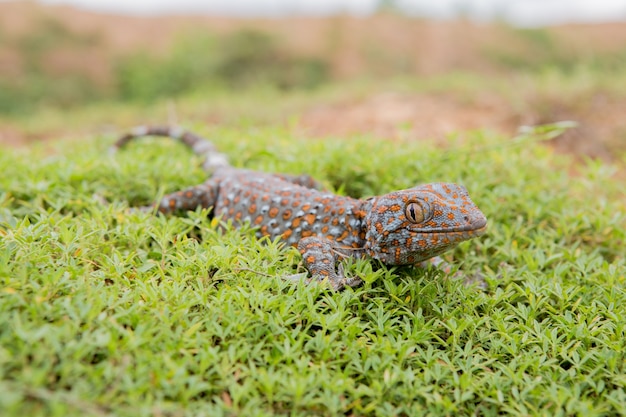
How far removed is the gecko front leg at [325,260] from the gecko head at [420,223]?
0.30 metres

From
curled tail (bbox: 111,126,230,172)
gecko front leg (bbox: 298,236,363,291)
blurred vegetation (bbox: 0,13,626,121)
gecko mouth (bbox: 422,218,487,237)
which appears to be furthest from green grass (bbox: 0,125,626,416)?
blurred vegetation (bbox: 0,13,626,121)

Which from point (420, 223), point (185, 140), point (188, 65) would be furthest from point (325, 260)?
point (188, 65)

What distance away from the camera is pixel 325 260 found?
14.3ft

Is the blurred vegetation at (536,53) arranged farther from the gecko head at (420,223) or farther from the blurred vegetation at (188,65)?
the gecko head at (420,223)

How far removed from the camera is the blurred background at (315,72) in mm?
10664

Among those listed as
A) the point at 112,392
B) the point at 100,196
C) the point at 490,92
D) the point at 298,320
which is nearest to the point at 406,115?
the point at 490,92

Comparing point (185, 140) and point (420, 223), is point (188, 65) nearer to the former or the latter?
point (185, 140)

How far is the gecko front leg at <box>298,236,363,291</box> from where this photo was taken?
4.22m

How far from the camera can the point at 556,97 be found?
10555 millimetres

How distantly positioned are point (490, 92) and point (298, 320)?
9830 mm

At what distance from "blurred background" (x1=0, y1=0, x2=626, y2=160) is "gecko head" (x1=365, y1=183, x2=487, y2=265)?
329cm

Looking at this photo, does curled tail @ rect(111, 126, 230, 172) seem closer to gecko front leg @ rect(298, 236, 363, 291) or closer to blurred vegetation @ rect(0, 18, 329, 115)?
gecko front leg @ rect(298, 236, 363, 291)

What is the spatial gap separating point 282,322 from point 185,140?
4.69 m

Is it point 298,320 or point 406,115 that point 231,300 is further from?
point 406,115
